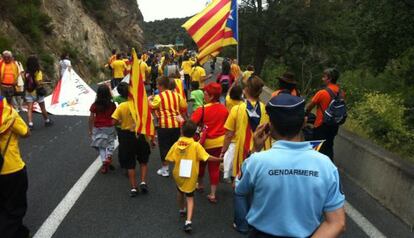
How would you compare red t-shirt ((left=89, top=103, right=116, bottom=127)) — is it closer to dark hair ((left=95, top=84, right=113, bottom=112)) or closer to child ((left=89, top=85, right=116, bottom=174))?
child ((left=89, top=85, right=116, bottom=174))

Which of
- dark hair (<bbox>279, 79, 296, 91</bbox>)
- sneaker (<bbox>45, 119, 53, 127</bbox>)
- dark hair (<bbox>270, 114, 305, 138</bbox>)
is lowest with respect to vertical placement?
sneaker (<bbox>45, 119, 53, 127</bbox>)

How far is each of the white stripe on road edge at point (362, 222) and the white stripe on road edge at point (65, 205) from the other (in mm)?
3626

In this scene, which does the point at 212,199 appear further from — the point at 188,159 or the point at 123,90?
the point at 123,90

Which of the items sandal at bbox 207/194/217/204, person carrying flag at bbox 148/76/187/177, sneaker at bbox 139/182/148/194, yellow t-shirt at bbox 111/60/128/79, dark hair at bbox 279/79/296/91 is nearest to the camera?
sandal at bbox 207/194/217/204

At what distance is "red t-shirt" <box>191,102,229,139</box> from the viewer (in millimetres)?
6516

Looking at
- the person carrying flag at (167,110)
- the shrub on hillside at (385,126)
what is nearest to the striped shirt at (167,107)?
the person carrying flag at (167,110)

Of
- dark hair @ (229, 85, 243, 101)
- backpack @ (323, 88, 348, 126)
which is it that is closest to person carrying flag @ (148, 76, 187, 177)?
dark hair @ (229, 85, 243, 101)

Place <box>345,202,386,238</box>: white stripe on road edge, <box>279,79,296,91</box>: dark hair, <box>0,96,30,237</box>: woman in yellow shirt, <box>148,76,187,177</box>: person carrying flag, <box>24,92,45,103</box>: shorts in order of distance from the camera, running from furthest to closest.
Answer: <box>24,92,45,103</box>: shorts < <box>148,76,187,177</box>: person carrying flag < <box>279,79,296,91</box>: dark hair < <box>345,202,386,238</box>: white stripe on road edge < <box>0,96,30,237</box>: woman in yellow shirt

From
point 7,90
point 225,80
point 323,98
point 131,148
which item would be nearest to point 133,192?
point 131,148

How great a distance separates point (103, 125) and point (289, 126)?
5703 millimetres

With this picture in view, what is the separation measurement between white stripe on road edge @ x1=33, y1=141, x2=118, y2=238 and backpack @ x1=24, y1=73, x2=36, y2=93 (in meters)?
3.82

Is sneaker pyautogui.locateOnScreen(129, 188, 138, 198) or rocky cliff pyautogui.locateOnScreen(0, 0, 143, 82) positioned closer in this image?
sneaker pyautogui.locateOnScreen(129, 188, 138, 198)

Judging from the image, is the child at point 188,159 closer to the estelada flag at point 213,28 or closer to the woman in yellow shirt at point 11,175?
the woman in yellow shirt at point 11,175

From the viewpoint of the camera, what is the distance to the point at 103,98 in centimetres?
736
